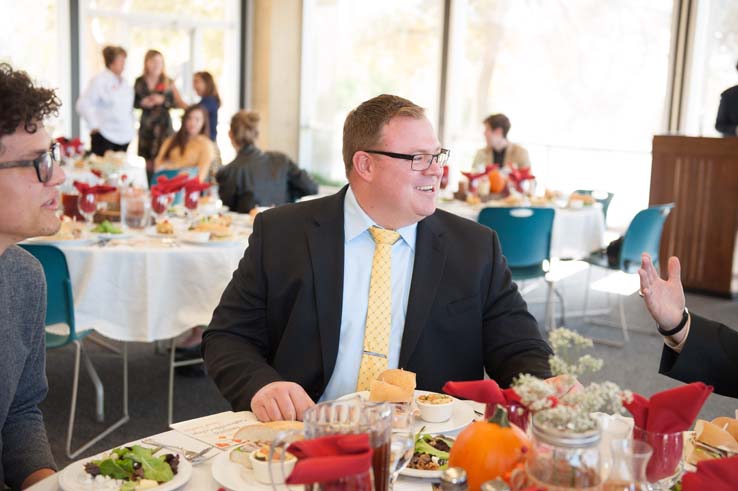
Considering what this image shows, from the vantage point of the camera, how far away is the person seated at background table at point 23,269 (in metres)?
1.69

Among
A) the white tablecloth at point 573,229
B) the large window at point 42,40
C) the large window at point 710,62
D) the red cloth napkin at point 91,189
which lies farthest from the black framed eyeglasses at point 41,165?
the large window at point 42,40

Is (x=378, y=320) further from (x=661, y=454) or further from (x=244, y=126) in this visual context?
(x=244, y=126)

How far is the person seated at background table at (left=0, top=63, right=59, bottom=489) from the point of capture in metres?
1.69

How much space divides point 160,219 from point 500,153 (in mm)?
3768

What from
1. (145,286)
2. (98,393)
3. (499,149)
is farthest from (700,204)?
(98,393)

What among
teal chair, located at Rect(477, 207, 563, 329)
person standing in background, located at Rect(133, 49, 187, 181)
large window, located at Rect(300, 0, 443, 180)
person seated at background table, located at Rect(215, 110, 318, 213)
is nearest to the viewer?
teal chair, located at Rect(477, 207, 563, 329)

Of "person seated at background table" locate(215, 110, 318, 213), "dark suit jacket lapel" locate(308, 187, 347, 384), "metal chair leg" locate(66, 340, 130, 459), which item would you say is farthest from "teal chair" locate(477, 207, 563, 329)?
"dark suit jacket lapel" locate(308, 187, 347, 384)

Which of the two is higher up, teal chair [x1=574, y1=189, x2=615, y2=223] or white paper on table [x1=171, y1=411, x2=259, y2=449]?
white paper on table [x1=171, y1=411, x2=259, y2=449]

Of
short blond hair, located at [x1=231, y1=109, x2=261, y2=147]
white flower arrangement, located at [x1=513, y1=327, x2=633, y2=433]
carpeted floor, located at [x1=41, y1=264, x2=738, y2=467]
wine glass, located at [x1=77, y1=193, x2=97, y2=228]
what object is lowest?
carpeted floor, located at [x1=41, y1=264, x2=738, y2=467]

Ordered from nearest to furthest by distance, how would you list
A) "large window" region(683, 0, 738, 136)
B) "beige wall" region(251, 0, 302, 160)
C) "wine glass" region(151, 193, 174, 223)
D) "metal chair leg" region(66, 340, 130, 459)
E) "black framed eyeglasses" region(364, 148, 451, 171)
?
"black framed eyeglasses" region(364, 148, 451, 171) → "metal chair leg" region(66, 340, 130, 459) → "wine glass" region(151, 193, 174, 223) → "large window" region(683, 0, 738, 136) → "beige wall" region(251, 0, 302, 160)

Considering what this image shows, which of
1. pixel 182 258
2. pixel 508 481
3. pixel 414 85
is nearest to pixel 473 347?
pixel 508 481

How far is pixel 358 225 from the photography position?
2.32 meters

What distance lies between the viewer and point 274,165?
19.8 ft

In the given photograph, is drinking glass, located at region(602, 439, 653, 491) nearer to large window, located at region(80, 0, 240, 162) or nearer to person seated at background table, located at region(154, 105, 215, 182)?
person seated at background table, located at region(154, 105, 215, 182)
